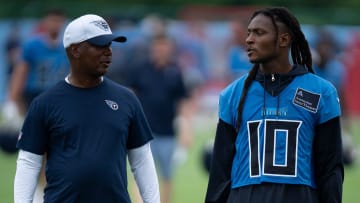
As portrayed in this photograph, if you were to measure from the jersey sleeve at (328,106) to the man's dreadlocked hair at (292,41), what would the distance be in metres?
0.35

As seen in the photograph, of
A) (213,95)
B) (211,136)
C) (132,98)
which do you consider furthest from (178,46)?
(132,98)

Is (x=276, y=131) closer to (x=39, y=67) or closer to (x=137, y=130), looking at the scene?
(x=137, y=130)

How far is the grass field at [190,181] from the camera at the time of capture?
13594mm

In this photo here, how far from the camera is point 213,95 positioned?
28906 mm

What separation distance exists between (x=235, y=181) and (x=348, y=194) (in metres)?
8.38

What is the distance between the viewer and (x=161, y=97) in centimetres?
1248

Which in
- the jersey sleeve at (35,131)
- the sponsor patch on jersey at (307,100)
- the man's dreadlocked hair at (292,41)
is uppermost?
the man's dreadlocked hair at (292,41)

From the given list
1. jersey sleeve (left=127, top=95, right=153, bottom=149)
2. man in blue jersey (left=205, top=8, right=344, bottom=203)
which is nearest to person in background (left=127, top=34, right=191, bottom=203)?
jersey sleeve (left=127, top=95, right=153, bottom=149)

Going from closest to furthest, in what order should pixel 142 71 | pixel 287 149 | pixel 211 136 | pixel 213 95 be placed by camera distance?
pixel 287 149
pixel 142 71
pixel 211 136
pixel 213 95

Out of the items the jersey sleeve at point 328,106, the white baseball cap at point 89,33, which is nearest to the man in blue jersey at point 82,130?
the white baseball cap at point 89,33

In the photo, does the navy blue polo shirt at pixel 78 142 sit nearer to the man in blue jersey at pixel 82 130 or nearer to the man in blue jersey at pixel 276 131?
the man in blue jersey at pixel 82 130

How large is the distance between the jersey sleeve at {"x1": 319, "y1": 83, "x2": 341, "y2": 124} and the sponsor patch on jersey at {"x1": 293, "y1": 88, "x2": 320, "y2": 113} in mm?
35

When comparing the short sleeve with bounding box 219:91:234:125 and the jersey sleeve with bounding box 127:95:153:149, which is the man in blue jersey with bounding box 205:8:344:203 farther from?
the jersey sleeve with bounding box 127:95:153:149

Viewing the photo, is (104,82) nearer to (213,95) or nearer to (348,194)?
(348,194)
